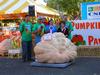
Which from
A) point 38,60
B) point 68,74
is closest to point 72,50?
point 38,60

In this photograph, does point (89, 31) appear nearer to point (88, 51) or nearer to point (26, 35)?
point (88, 51)

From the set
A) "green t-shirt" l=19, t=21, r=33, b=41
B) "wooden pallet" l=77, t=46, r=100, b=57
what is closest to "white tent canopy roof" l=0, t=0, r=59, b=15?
"wooden pallet" l=77, t=46, r=100, b=57

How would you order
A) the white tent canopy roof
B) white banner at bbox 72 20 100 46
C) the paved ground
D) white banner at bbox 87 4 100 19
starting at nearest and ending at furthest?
1. the paved ground
2. white banner at bbox 72 20 100 46
3. white banner at bbox 87 4 100 19
4. the white tent canopy roof

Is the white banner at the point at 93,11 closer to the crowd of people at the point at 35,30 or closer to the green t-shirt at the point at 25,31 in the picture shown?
the crowd of people at the point at 35,30

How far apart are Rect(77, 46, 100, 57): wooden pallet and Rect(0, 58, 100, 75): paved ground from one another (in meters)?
1.20

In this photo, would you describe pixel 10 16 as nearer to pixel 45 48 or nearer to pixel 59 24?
pixel 59 24

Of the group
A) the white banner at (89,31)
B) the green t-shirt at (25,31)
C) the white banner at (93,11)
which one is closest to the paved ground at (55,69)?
the green t-shirt at (25,31)

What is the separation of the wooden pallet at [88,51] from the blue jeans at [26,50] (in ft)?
7.44

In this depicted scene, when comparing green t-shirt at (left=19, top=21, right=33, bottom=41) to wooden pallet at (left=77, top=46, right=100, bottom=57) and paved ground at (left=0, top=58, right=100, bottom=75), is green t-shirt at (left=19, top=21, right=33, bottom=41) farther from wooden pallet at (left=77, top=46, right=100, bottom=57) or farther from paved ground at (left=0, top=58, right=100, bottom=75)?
wooden pallet at (left=77, top=46, right=100, bottom=57)

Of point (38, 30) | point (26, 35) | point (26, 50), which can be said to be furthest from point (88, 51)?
point (26, 35)

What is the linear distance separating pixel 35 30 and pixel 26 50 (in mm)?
934

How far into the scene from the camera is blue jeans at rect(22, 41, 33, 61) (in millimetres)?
15114

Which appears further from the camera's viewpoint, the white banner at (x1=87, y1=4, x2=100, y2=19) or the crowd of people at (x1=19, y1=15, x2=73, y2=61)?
the white banner at (x1=87, y1=4, x2=100, y2=19)

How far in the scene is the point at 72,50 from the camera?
14055mm
